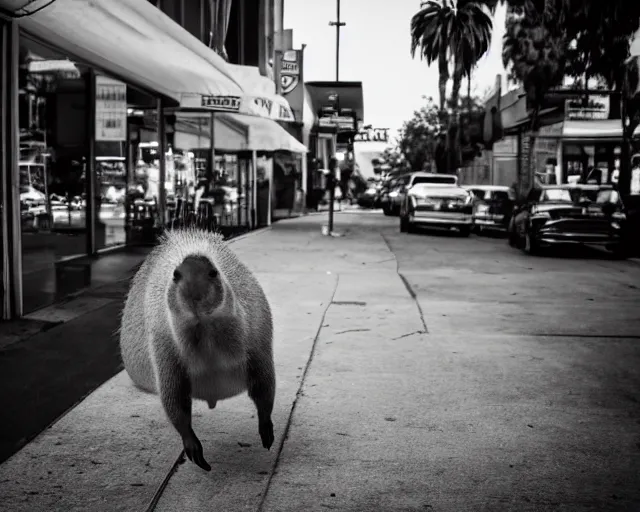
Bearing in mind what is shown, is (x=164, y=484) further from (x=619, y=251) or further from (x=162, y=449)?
(x=619, y=251)

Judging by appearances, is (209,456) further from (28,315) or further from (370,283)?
(370,283)

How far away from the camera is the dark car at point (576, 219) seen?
1655cm

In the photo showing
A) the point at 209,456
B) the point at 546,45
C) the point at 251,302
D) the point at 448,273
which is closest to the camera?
the point at 251,302

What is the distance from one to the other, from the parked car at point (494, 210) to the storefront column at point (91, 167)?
13.1 meters

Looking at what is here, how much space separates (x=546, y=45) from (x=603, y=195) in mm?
11700

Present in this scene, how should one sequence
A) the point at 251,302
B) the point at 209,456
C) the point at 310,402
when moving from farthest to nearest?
the point at 310,402 < the point at 209,456 < the point at 251,302

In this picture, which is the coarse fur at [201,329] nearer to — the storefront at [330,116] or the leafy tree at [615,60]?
the leafy tree at [615,60]

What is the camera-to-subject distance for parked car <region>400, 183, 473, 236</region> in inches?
922

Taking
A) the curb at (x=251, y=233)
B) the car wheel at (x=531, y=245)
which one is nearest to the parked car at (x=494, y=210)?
the car wheel at (x=531, y=245)

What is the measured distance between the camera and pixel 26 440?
14.3 feet

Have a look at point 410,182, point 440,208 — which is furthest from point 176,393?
point 410,182

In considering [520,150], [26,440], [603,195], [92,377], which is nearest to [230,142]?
[603,195]

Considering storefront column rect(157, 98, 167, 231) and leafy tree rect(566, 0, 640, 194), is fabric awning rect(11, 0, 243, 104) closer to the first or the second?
storefront column rect(157, 98, 167, 231)

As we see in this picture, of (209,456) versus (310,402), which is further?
(310,402)
